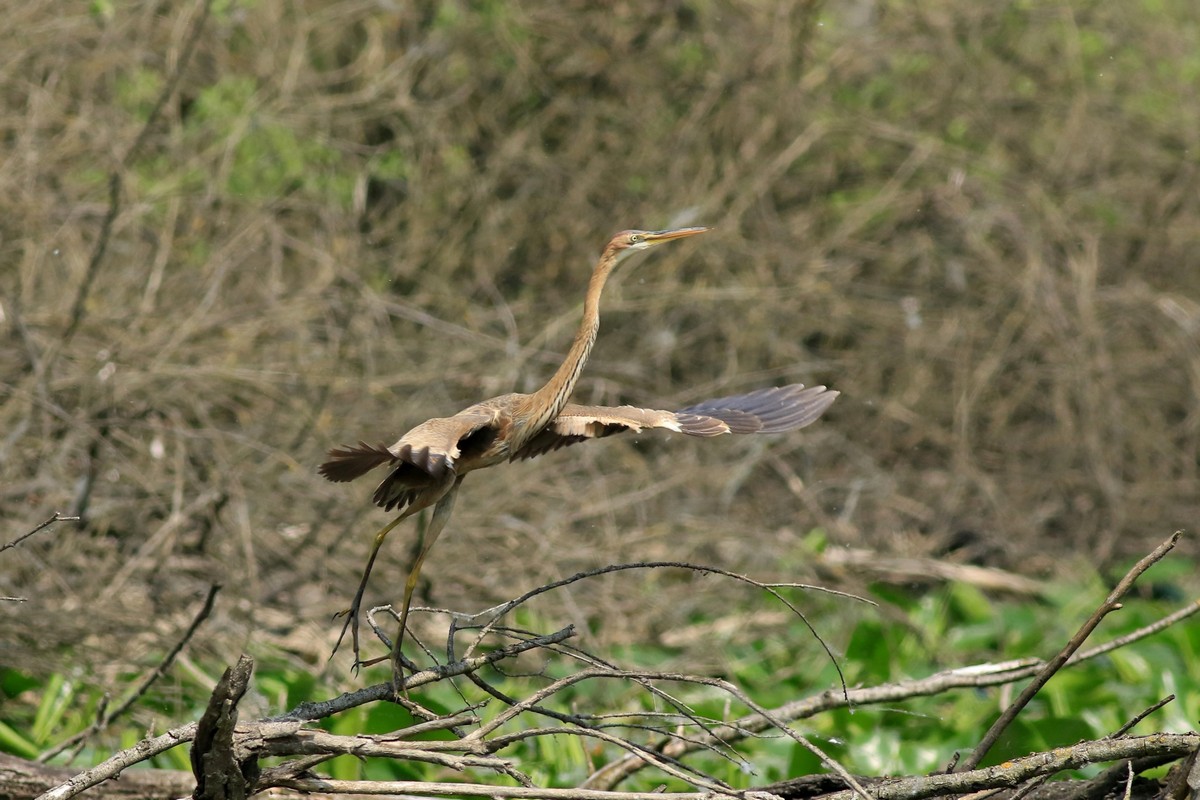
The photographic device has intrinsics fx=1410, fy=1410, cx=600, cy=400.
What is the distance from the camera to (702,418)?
3893 millimetres

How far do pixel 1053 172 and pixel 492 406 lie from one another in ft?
23.5

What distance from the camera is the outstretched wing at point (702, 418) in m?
3.55

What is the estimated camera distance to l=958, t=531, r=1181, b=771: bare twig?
9.46ft

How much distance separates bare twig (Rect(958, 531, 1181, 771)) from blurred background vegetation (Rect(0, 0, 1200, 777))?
2927 mm

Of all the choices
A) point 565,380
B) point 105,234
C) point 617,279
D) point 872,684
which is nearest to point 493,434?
point 565,380

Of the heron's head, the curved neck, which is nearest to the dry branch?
the curved neck

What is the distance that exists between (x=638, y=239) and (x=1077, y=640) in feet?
4.84

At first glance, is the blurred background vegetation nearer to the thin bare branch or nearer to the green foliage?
the green foliage

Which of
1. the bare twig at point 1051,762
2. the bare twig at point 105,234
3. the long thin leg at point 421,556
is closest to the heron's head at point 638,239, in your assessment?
the long thin leg at point 421,556

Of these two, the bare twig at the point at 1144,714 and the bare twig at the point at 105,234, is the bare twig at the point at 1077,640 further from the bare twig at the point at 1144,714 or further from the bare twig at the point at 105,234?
the bare twig at the point at 105,234

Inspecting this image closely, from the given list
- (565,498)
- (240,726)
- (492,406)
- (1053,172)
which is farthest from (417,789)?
(1053,172)

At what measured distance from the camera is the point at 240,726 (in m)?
2.90

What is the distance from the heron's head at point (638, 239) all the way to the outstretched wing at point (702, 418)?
0.41m

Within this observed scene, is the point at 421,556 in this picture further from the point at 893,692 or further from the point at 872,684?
the point at 872,684
